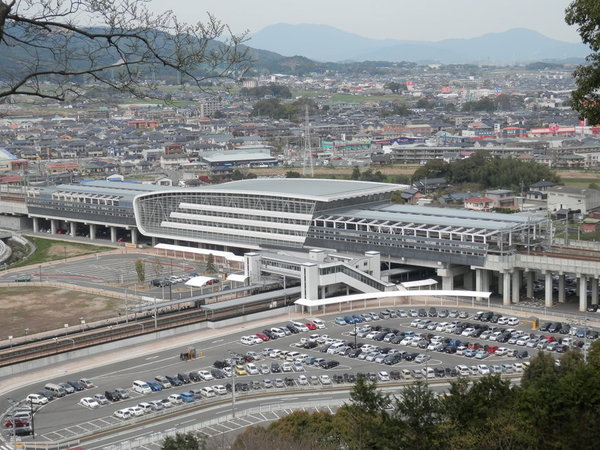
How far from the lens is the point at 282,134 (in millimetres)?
53406

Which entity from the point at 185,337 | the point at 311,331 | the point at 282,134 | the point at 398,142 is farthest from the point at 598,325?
the point at 282,134

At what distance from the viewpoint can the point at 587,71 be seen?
5.93 m

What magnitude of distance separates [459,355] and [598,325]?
9.85 ft

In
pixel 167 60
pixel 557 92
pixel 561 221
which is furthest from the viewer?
pixel 557 92

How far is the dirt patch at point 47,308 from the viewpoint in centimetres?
1611

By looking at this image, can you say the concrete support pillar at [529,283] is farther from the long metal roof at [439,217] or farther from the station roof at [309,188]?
the station roof at [309,188]

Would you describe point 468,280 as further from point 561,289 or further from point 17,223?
point 17,223

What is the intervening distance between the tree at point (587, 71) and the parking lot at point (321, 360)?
5.70m

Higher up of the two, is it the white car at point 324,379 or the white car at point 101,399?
the white car at point 324,379

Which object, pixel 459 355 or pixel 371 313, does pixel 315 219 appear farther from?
pixel 459 355

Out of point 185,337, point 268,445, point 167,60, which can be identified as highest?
point 167,60

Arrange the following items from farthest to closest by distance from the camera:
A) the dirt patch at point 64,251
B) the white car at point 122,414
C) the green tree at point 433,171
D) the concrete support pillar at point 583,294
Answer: the green tree at point 433,171 → the dirt patch at point 64,251 → the concrete support pillar at point 583,294 → the white car at point 122,414

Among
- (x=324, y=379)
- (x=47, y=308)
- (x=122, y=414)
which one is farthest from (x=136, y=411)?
(x=47, y=308)

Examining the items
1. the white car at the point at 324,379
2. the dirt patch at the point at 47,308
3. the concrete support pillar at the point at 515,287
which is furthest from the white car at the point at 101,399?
the concrete support pillar at the point at 515,287
